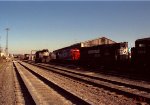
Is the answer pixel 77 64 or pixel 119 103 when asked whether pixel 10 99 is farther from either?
pixel 77 64

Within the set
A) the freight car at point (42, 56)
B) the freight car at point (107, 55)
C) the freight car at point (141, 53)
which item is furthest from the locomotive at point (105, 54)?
the freight car at point (42, 56)

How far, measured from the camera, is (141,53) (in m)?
23.7

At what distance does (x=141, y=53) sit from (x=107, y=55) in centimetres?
925

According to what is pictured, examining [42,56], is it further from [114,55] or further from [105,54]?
[114,55]

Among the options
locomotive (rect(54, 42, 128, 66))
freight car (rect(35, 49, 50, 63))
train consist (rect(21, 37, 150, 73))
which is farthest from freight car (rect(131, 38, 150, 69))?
freight car (rect(35, 49, 50, 63))

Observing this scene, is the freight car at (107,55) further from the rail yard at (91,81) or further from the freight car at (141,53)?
the freight car at (141,53)

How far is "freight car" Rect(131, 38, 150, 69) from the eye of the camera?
894 inches

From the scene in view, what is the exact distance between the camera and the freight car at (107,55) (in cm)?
2934

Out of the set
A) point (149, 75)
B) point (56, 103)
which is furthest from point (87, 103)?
point (149, 75)

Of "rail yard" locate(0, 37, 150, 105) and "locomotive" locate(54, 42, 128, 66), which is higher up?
"locomotive" locate(54, 42, 128, 66)

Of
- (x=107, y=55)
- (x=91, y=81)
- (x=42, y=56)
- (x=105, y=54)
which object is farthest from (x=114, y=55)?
(x=42, y=56)

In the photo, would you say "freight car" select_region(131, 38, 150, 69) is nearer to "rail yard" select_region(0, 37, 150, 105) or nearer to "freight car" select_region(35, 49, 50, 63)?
"rail yard" select_region(0, 37, 150, 105)

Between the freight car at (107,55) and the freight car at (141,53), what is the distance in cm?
330

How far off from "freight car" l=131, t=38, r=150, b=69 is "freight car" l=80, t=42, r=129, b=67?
3303 mm
